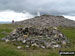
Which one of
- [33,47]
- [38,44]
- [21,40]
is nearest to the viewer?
[33,47]

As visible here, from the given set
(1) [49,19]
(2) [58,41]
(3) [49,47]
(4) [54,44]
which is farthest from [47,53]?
(1) [49,19]

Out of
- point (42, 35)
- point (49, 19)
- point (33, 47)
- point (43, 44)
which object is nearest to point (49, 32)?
point (42, 35)

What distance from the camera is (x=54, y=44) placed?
1176 inches

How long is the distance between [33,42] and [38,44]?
3.32 feet

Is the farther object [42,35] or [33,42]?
[42,35]

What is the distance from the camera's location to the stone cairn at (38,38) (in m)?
29.2

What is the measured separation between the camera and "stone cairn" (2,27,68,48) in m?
29.2

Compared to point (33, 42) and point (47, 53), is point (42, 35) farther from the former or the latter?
point (47, 53)

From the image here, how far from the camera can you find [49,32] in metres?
35.7

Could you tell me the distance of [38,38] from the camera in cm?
3177

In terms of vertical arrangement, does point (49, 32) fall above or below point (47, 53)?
above

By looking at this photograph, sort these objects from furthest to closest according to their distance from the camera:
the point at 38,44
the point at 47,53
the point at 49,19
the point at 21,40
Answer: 1. the point at 49,19
2. the point at 21,40
3. the point at 38,44
4. the point at 47,53

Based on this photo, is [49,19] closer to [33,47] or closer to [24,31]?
[24,31]

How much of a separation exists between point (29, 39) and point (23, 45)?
7.72ft
